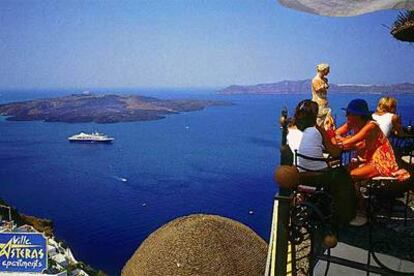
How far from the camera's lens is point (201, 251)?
40.3ft

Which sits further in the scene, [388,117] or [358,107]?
[388,117]

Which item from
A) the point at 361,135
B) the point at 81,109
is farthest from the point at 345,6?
the point at 81,109

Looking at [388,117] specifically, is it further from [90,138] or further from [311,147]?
[90,138]

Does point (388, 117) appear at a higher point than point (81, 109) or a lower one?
higher

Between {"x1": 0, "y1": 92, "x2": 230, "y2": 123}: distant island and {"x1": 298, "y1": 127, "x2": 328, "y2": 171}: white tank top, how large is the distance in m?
81.1

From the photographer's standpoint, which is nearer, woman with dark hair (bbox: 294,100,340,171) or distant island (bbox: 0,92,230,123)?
woman with dark hair (bbox: 294,100,340,171)

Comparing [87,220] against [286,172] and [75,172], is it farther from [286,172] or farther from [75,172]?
[286,172]

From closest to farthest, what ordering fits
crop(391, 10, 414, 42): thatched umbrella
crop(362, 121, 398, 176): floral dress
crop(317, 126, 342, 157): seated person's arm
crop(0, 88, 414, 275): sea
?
crop(317, 126, 342, 157): seated person's arm, crop(362, 121, 398, 176): floral dress, crop(391, 10, 414, 42): thatched umbrella, crop(0, 88, 414, 275): sea

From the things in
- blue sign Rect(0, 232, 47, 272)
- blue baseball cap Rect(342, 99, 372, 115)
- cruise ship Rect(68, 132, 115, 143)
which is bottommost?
cruise ship Rect(68, 132, 115, 143)

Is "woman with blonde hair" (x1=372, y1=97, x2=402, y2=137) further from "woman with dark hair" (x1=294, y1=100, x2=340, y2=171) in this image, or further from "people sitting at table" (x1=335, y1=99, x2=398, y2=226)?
"woman with dark hair" (x1=294, y1=100, x2=340, y2=171)

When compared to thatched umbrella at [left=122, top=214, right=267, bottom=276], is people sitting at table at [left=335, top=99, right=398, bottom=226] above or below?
above

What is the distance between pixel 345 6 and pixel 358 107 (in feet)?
4.87

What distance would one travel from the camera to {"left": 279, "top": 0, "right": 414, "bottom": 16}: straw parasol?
1.67 meters

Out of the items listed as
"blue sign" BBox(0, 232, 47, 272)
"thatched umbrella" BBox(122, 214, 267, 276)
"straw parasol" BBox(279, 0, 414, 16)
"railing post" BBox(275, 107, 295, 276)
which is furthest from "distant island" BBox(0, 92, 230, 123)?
"railing post" BBox(275, 107, 295, 276)
